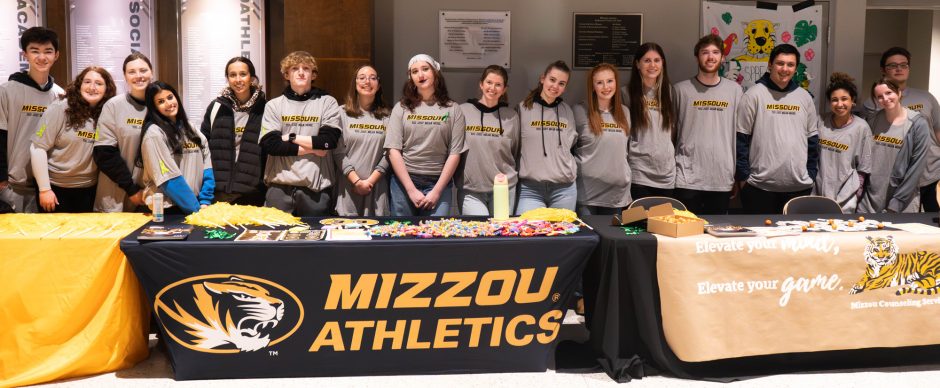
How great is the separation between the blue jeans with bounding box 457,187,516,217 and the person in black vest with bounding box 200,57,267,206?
3.88ft

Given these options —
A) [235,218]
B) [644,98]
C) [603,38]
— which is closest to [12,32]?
[235,218]

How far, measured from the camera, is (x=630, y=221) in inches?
134

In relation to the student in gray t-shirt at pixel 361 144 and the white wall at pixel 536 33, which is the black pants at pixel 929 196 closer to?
the white wall at pixel 536 33

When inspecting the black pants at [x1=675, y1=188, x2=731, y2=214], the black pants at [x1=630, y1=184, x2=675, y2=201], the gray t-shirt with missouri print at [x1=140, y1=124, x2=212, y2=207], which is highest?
the gray t-shirt with missouri print at [x1=140, y1=124, x2=212, y2=207]

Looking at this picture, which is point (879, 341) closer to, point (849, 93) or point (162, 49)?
point (849, 93)

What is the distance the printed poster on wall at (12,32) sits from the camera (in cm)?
502

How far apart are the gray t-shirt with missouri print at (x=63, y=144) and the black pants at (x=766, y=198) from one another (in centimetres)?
387

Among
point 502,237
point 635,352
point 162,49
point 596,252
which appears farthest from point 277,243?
point 162,49

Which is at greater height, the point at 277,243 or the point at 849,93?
the point at 849,93

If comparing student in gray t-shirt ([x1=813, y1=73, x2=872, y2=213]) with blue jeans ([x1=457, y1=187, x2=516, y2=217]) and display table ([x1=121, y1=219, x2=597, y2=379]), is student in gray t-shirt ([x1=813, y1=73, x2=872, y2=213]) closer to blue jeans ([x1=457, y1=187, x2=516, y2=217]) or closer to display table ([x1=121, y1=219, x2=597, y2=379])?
blue jeans ([x1=457, y1=187, x2=516, y2=217])

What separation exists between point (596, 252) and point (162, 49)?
3505mm

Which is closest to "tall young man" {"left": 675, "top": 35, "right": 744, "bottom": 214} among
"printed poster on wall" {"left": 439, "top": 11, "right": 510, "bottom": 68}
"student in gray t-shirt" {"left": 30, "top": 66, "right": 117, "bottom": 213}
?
"printed poster on wall" {"left": 439, "top": 11, "right": 510, "bottom": 68}

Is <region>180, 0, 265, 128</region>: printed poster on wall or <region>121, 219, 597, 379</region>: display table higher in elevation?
<region>180, 0, 265, 128</region>: printed poster on wall

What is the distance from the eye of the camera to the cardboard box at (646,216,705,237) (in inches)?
126
